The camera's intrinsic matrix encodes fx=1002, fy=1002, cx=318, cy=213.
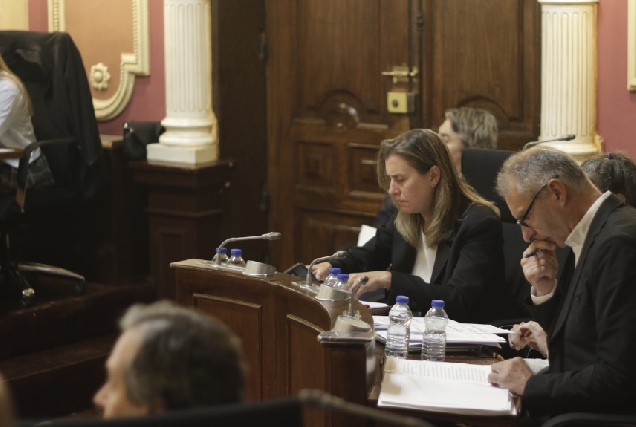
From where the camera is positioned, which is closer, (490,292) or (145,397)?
(145,397)

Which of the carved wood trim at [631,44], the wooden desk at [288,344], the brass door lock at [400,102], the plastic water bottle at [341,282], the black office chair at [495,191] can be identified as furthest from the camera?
the brass door lock at [400,102]

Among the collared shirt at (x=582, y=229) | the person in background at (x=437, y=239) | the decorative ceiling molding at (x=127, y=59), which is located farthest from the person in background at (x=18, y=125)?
the collared shirt at (x=582, y=229)

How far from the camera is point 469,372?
2.43 m

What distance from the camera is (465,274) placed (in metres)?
3.09

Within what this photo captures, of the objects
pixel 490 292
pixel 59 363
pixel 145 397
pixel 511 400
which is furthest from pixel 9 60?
pixel 145 397

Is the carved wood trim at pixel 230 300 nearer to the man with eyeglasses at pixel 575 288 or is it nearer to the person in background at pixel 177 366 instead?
the man with eyeglasses at pixel 575 288

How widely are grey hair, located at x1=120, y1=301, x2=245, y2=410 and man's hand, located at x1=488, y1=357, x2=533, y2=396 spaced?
44.0 inches

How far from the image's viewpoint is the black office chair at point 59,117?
4.95 metres

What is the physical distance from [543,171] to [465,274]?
0.78 m

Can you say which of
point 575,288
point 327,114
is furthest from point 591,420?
point 327,114

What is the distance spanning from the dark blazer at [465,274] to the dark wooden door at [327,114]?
203 centimetres

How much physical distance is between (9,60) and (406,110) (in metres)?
2.07

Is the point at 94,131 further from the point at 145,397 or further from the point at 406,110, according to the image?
the point at 145,397

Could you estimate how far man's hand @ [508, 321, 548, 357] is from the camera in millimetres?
2600
